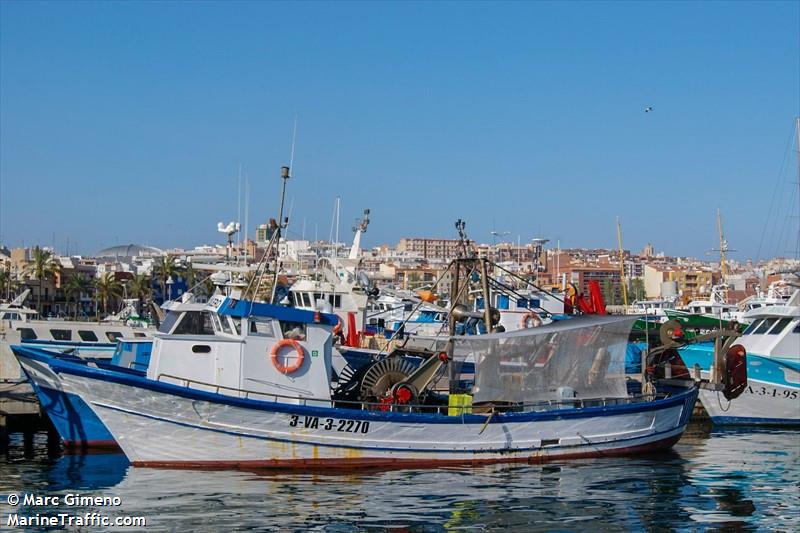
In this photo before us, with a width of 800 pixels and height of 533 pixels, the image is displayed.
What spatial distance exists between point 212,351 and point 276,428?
237 cm

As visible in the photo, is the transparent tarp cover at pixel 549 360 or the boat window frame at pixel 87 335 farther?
the boat window frame at pixel 87 335

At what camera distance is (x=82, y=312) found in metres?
107

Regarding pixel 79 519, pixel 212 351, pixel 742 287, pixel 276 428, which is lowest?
pixel 79 519

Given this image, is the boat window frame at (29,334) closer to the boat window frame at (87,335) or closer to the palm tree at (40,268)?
the boat window frame at (87,335)

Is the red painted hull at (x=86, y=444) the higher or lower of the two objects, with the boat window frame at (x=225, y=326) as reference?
lower

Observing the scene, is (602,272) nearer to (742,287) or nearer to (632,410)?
(742,287)

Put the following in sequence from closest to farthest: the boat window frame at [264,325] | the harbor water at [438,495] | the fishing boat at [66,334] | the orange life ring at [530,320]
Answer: the harbor water at [438,495]
the boat window frame at [264,325]
the fishing boat at [66,334]
the orange life ring at [530,320]

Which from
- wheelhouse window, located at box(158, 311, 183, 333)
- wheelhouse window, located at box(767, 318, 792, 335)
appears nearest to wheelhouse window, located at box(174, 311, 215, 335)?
wheelhouse window, located at box(158, 311, 183, 333)

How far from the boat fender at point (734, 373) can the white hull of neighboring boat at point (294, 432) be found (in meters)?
5.04

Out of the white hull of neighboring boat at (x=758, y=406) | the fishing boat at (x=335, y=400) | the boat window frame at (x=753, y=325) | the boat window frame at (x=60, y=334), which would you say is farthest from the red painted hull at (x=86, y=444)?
the boat window frame at (x=753, y=325)

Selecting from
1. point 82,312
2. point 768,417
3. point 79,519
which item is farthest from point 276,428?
point 82,312

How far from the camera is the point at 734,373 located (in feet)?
86.4

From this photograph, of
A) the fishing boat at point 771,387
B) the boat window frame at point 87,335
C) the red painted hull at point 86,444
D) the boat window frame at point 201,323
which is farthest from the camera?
the boat window frame at point 87,335

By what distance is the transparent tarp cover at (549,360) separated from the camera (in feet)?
73.8
